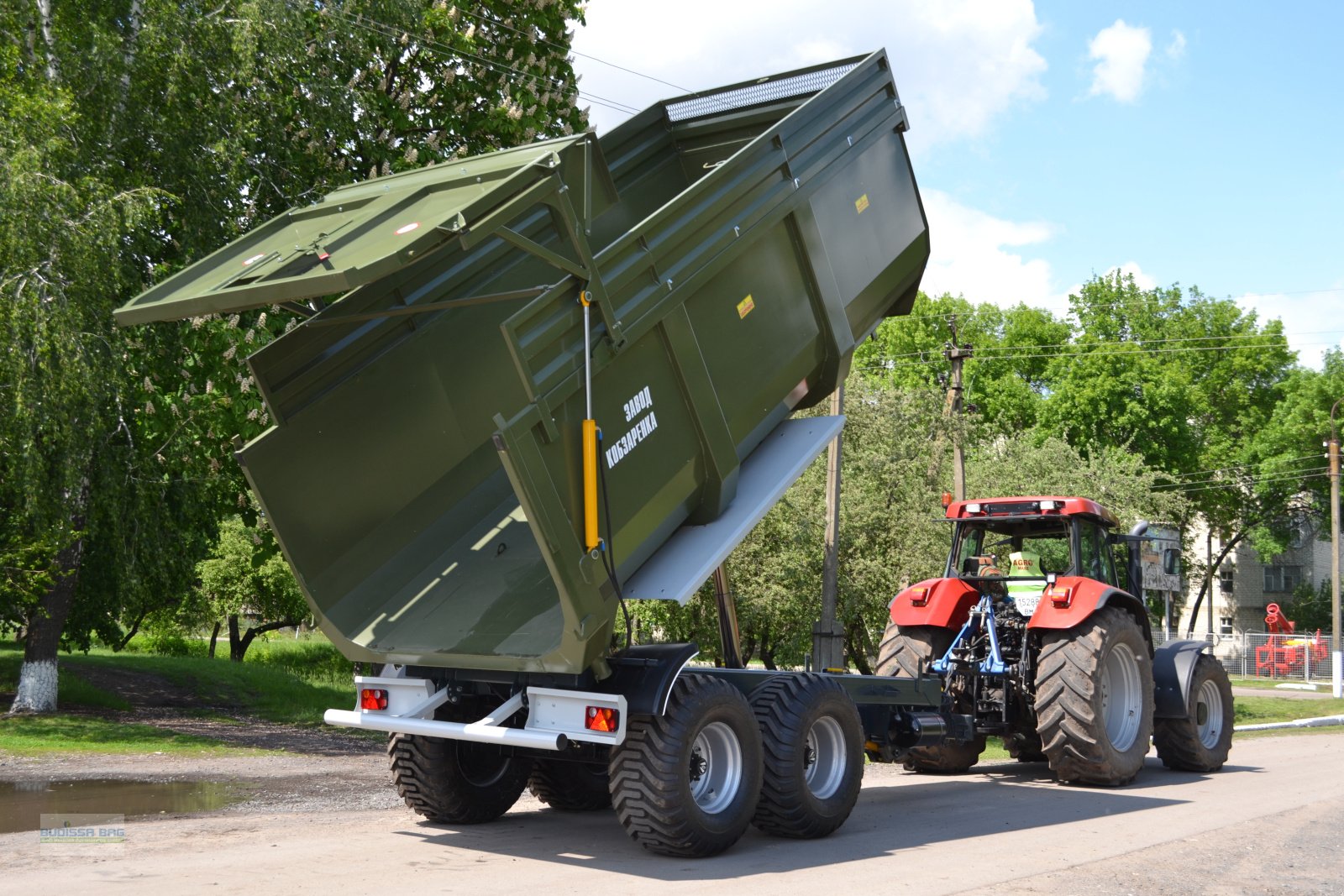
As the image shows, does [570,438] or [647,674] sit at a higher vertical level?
[570,438]

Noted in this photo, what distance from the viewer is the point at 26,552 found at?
13320 mm

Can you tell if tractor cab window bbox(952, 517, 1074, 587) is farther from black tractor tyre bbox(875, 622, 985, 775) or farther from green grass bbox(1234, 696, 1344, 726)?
green grass bbox(1234, 696, 1344, 726)

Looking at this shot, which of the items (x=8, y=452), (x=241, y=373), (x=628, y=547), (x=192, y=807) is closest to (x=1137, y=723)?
(x=628, y=547)

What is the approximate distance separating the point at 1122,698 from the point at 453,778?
19.5 ft

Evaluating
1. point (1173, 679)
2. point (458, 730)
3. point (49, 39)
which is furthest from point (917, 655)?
point (49, 39)

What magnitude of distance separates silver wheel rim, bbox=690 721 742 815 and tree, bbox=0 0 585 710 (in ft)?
28.7

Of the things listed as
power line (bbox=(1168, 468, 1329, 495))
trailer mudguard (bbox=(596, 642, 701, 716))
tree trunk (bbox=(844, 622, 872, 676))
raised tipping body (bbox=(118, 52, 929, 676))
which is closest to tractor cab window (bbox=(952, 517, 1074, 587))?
raised tipping body (bbox=(118, 52, 929, 676))

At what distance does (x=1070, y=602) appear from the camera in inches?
395

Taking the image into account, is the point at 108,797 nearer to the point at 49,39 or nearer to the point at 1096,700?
the point at 1096,700

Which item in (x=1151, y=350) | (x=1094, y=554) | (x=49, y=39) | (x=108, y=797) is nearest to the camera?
(x=108, y=797)

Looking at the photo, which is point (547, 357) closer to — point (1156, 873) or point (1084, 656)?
point (1156, 873)

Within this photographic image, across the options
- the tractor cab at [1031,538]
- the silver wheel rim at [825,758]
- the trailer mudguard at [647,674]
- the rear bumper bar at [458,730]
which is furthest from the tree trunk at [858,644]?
the trailer mudguard at [647,674]

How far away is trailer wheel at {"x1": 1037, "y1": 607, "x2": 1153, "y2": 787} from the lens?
9.62m

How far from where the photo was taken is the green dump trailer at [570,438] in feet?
20.8
